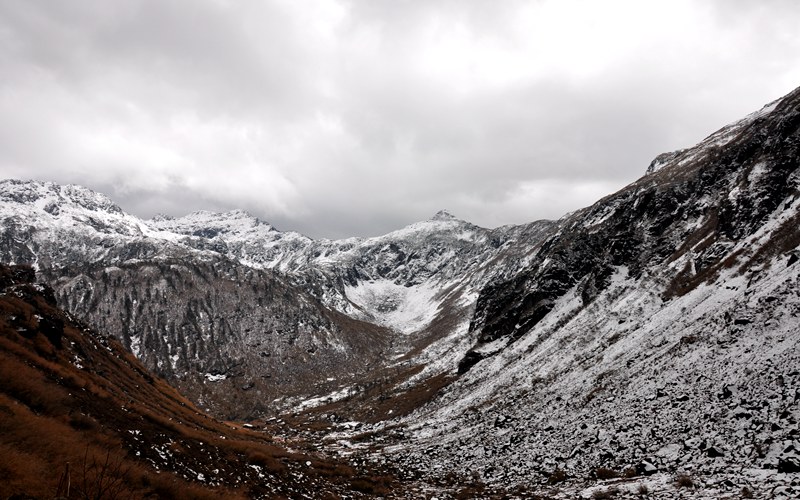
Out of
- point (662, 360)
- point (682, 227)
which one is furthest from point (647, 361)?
point (682, 227)

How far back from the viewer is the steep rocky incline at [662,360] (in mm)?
19828

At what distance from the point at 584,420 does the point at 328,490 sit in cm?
2090

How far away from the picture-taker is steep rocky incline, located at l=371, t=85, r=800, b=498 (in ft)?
65.1

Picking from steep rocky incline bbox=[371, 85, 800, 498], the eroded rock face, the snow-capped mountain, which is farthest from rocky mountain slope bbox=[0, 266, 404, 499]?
the eroded rock face

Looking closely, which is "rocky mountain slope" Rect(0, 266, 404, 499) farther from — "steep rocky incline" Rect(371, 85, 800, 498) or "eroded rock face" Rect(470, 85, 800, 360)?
"eroded rock face" Rect(470, 85, 800, 360)

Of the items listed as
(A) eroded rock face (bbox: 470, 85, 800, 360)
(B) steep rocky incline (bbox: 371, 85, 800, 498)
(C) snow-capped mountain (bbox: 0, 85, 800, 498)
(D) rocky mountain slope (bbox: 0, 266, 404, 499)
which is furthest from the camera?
(A) eroded rock face (bbox: 470, 85, 800, 360)

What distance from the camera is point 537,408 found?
135 feet

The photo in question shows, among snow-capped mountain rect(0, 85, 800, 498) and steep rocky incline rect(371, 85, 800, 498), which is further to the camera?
snow-capped mountain rect(0, 85, 800, 498)

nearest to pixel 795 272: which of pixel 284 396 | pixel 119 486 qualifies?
pixel 119 486

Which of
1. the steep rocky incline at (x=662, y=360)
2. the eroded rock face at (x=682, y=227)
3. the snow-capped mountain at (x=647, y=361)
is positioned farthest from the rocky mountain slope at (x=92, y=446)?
the eroded rock face at (x=682, y=227)

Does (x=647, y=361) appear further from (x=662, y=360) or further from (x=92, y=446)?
(x=92, y=446)

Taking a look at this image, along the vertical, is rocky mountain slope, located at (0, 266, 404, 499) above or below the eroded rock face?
below

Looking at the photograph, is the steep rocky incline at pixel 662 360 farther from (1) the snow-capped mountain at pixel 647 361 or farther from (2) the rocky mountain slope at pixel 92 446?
(2) the rocky mountain slope at pixel 92 446

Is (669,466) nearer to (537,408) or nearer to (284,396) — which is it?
(537,408)
